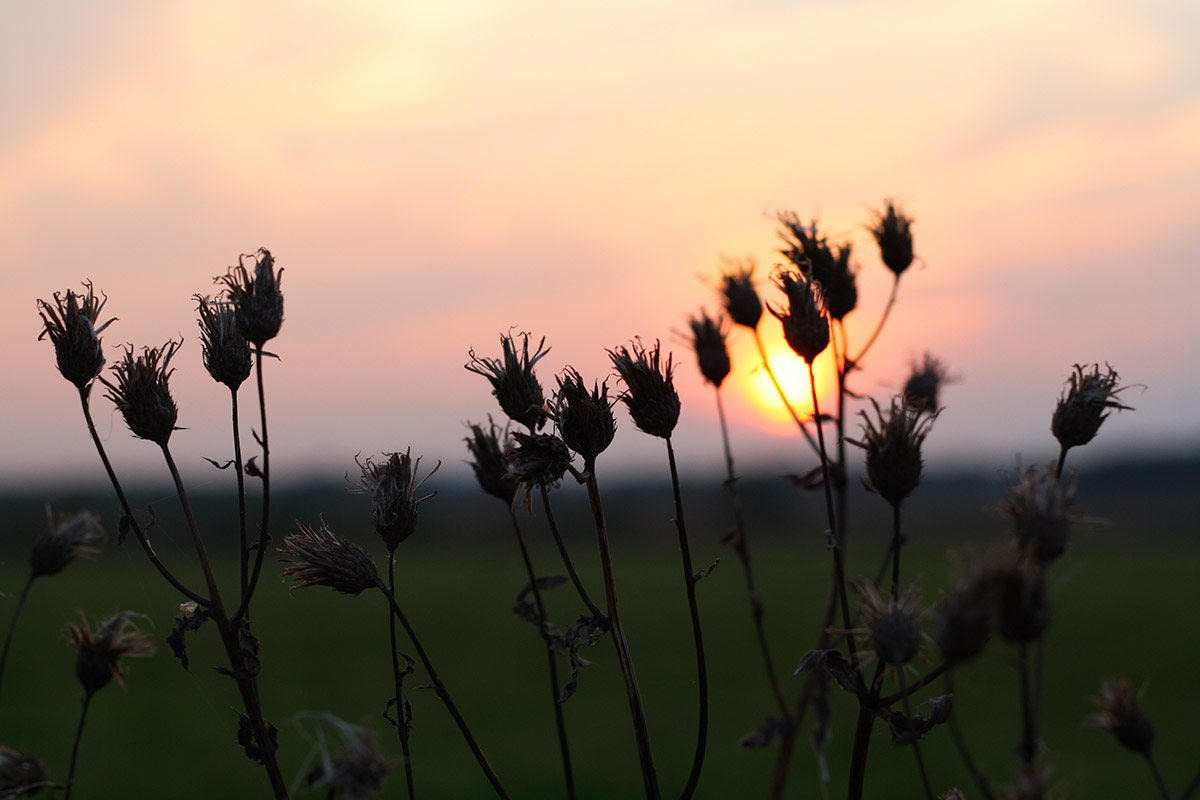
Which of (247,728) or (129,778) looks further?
(129,778)

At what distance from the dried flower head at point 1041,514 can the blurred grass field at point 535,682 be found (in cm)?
5

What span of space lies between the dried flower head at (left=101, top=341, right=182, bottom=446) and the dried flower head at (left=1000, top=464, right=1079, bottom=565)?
1997mm

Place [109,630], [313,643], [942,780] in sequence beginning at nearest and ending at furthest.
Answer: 1. [109,630]
2. [942,780]
3. [313,643]

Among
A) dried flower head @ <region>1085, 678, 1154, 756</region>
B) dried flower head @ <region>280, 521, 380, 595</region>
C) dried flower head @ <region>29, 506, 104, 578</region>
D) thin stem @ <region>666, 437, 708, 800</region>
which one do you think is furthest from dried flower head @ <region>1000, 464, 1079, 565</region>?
dried flower head @ <region>29, 506, 104, 578</region>

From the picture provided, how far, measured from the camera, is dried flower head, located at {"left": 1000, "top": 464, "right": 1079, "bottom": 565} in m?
1.70

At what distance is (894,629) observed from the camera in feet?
6.31

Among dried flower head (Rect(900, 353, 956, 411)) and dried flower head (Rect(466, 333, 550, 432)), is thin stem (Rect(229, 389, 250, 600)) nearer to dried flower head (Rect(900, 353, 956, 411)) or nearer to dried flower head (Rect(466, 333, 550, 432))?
dried flower head (Rect(466, 333, 550, 432))

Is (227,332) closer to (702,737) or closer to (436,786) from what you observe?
(702,737)

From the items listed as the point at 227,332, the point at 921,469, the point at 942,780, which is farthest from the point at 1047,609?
the point at 942,780

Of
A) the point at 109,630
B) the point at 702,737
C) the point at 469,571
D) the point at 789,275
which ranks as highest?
the point at 789,275

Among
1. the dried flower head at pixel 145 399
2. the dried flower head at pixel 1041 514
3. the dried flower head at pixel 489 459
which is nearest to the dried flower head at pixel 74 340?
the dried flower head at pixel 145 399

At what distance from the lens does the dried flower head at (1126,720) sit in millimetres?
2027

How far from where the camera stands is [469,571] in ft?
255

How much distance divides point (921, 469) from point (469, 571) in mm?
77086
